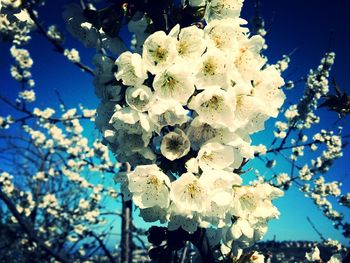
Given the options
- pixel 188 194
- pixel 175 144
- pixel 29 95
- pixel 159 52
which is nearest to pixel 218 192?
pixel 188 194

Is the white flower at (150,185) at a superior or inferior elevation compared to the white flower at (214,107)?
inferior

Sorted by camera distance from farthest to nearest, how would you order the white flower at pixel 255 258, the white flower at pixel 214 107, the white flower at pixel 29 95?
1. the white flower at pixel 29 95
2. the white flower at pixel 255 258
3. the white flower at pixel 214 107

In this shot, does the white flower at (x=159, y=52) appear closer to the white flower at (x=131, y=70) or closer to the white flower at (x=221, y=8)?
the white flower at (x=131, y=70)

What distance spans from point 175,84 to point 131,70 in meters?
0.20

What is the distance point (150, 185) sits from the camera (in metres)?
1.30

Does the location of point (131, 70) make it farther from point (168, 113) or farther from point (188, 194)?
point (188, 194)

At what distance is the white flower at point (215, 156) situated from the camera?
48.4 inches

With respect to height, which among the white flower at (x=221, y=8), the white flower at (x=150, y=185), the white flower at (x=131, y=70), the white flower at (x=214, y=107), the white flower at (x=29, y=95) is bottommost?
the white flower at (x=150, y=185)

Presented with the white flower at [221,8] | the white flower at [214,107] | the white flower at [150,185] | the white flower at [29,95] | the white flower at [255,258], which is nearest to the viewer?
the white flower at [214,107]

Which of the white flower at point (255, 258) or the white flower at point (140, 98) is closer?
the white flower at point (140, 98)

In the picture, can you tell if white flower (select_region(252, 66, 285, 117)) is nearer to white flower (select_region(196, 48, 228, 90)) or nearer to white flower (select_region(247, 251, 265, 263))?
white flower (select_region(196, 48, 228, 90))

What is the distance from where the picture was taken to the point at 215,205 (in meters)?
1.24

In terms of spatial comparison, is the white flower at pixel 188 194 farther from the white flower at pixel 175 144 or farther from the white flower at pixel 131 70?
the white flower at pixel 131 70

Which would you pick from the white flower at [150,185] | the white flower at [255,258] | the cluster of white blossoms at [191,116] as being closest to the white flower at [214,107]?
the cluster of white blossoms at [191,116]
